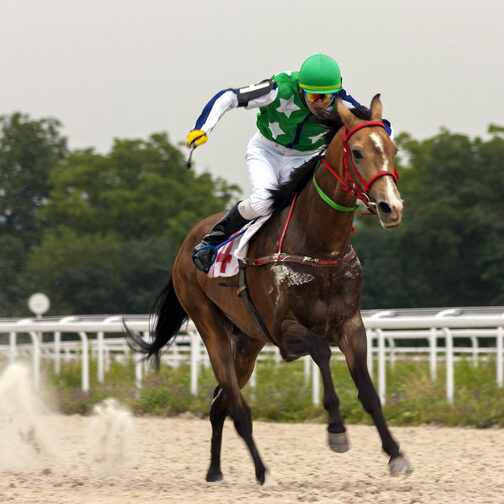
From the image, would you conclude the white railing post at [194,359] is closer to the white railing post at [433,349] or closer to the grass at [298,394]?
the grass at [298,394]

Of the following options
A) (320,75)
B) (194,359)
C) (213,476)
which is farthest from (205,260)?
(194,359)

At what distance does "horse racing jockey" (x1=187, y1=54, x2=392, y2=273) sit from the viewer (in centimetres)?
552

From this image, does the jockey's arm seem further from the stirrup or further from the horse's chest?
the horse's chest

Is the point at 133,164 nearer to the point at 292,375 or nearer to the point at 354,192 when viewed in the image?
the point at 292,375

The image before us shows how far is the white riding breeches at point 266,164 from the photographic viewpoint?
19.2 ft

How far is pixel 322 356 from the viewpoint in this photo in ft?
16.6

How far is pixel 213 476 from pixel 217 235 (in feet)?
4.92

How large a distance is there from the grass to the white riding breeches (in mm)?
3587

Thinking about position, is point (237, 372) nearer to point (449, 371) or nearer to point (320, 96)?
point (320, 96)

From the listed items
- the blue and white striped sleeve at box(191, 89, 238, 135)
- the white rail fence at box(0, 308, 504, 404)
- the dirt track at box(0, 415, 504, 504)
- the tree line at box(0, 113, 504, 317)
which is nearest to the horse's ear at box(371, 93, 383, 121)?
the blue and white striped sleeve at box(191, 89, 238, 135)

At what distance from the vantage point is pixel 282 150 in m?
6.12

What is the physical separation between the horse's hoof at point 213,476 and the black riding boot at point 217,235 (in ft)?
4.11

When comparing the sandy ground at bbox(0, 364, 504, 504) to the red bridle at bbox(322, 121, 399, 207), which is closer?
the red bridle at bbox(322, 121, 399, 207)

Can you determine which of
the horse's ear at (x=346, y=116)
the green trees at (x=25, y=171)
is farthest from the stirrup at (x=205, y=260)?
the green trees at (x=25, y=171)
